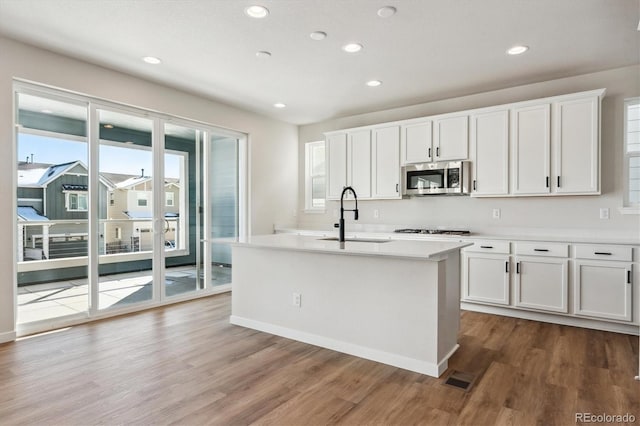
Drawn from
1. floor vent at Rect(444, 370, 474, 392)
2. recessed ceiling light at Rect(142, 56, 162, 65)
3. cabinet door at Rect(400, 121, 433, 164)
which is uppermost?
recessed ceiling light at Rect(142, 56, 162, 65)

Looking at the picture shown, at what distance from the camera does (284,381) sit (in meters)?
2.51

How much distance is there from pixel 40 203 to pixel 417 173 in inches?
169

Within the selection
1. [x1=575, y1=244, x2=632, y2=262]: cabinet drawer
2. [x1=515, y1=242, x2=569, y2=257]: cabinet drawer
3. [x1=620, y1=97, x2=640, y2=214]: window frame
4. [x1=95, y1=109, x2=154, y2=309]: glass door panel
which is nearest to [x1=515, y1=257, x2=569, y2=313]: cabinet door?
[x1=515, y1=242, x2=569, y2=257]: cabinet drawer

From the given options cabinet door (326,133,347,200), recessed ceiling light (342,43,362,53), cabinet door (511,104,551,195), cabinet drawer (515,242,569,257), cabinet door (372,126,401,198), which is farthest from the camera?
cabinet door (326,133,347,200)

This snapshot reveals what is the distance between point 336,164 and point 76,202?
3.38m

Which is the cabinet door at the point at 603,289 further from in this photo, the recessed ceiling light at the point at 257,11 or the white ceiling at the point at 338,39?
the recessed ceiling light at the point at 257,11

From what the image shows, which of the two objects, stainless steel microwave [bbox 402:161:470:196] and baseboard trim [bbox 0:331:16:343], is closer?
baseboard trim [bbox 0:331:16:343]

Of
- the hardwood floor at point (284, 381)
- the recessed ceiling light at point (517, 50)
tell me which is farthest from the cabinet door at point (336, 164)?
the hardwood floor at point (284, 381)

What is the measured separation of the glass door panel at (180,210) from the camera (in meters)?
4.63

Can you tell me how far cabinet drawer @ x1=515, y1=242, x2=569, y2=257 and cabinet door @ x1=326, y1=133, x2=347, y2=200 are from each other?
253cm

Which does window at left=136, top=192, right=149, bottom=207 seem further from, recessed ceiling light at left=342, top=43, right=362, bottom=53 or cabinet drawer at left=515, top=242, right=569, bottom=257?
cabinet drawer at left=515, top=242, right=569, bottom=257

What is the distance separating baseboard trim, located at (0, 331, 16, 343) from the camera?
3232 mm

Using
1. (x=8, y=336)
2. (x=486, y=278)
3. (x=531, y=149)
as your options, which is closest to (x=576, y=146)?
(x=531, y=149)

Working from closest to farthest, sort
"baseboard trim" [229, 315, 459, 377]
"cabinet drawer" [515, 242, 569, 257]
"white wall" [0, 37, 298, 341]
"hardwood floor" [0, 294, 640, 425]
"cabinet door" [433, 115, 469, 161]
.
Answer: "hardwood floor" [0, 294, 640, 425]
"baseboard trim" [229, 315, 459, 377]
"white wall" [0, 37, 298, 341]
"cabinet drawer" [515, 242, 569, 257]
"cabinet door" [433, 115, 469, 161]
